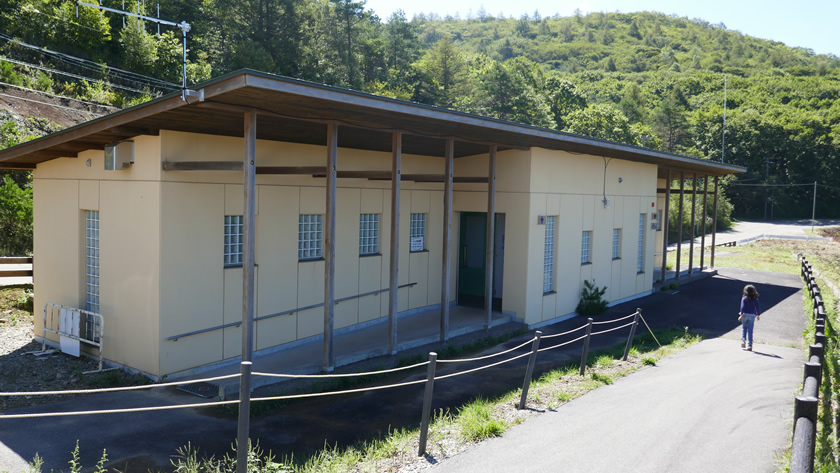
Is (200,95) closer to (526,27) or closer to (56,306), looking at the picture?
(56,306)

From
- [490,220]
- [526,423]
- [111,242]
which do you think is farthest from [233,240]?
[526,423]

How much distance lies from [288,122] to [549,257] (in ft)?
29.1

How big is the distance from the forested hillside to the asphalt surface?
991 inches

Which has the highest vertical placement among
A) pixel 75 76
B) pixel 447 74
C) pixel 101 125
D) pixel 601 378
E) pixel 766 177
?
pixel 447 74

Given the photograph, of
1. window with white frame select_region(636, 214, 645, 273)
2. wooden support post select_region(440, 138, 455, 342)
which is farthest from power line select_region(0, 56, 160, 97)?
window with white frame select_region(636, 214, 645, 273)

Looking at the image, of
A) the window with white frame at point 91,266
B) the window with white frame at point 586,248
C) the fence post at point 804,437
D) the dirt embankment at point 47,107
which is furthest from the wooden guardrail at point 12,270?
the fence post at point 804,437

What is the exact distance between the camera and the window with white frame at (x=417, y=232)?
51.5 feet

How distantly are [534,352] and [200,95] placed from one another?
568 centimetres

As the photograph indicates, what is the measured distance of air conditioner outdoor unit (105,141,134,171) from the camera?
33.8 feet

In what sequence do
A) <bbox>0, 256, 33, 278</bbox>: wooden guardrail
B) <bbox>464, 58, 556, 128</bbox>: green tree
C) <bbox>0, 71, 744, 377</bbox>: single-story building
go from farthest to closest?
<bbox>464, 58, 556, 128</bbox>: green tree < <bbox>0, 256, 33, 278</bbox>: wooden guardrail < <bbox>0, 71, 744, 377</bbox>: single-story building

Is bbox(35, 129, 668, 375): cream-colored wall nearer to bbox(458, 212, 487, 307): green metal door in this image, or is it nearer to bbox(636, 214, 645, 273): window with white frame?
bbox(458, 212, 487, 307): green metal door

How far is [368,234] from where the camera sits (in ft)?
47.5

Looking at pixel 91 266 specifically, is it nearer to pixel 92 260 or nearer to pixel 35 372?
pixel 92 260

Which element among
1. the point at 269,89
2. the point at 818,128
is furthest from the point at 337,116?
the point at 818,128
